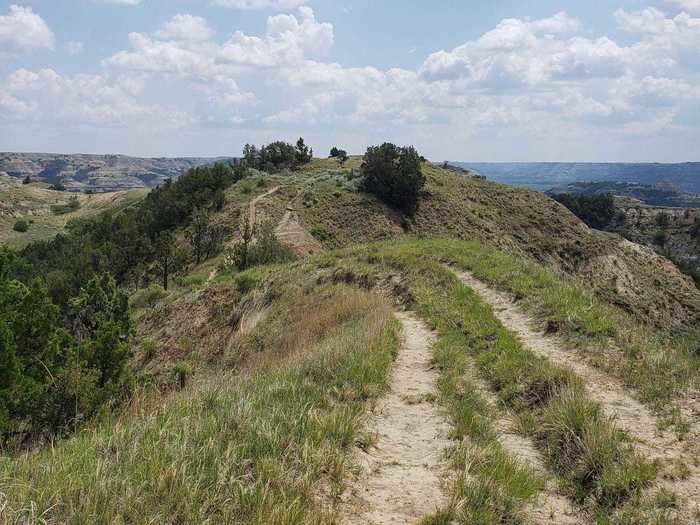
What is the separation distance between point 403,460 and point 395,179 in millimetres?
50920

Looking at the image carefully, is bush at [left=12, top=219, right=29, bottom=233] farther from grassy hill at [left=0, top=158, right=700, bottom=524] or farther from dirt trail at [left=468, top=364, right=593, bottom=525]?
dirt trail at [left=468, top=364, right=593, bottom=525]

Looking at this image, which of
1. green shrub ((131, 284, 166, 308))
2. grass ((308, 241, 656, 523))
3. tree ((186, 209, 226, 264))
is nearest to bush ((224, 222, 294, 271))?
green shrub ((131, 284, 166, 308))

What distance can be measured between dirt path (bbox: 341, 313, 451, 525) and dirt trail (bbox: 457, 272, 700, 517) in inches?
87.1

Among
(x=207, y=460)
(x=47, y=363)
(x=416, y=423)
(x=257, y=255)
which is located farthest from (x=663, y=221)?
(x=207, y=460)

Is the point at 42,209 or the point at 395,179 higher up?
the point at 395,179

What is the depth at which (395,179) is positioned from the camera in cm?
5522

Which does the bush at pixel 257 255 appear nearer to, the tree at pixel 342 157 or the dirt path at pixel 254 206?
the dirt path at pixel 254 206

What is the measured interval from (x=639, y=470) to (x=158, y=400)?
552 cm

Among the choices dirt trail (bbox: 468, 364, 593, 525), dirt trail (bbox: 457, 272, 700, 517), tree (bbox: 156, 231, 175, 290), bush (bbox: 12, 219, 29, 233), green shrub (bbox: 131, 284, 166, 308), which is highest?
Result: dirt trail (bbox: 457, 272, 700, 517)

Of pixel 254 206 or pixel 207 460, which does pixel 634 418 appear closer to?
pixel 207 460

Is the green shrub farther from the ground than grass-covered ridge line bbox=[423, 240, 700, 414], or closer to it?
closer to it

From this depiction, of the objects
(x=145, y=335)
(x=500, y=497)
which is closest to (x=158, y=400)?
(x=500, y=497)

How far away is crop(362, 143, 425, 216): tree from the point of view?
181 feet

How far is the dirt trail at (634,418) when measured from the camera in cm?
512
